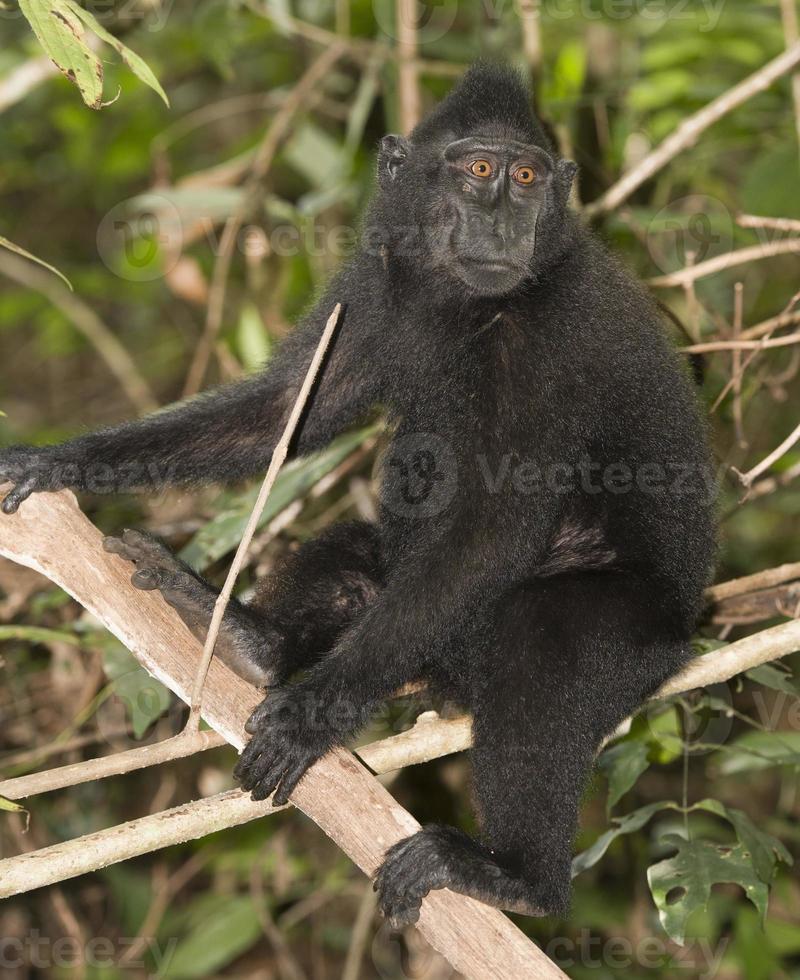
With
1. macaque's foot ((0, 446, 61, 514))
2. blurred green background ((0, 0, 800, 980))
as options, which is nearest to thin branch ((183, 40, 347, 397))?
blurred green background ((0, 0, 800, 980))

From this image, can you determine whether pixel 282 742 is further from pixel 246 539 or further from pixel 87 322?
pixel 87 322

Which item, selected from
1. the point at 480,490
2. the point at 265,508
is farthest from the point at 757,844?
the point at 265,508

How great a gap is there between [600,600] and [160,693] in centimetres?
201

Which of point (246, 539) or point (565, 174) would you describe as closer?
point (246, 539)

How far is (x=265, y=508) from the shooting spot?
18.0 feet

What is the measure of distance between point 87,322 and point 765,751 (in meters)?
6.26

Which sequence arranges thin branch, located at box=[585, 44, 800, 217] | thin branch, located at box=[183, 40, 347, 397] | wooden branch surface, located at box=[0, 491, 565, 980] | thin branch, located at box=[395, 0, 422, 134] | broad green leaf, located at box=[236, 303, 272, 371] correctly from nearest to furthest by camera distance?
wooden branch surface, located at box=[0, 491, 565, 980]
thin branch, located at box=[585, 44, 800, 217]
broad green leaf, located at box=[236, 303, 272, 371]
thin branch, located at box=[183, 40, 347, 397]
thin branch, located at box=[395, 0, 422, 134]

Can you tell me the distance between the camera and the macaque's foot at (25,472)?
4129 mm

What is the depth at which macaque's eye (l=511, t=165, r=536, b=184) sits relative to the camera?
4.92 m

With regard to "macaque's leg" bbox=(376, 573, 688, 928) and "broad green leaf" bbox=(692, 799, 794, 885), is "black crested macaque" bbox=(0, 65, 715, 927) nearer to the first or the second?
"macaque's leg" bbox=(376, 573, 688, 928)

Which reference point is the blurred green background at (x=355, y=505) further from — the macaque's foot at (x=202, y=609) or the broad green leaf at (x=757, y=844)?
the macaque's foot at (x=202, y=609)

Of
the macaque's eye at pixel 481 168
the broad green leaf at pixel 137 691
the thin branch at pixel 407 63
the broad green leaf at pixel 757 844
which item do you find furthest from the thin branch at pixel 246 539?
the thin branch at pixel 407 63

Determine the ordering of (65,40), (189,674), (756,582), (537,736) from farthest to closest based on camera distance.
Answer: (756,582) → (537,736) → (189,674) → (65,40)

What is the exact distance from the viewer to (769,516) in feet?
33.8
